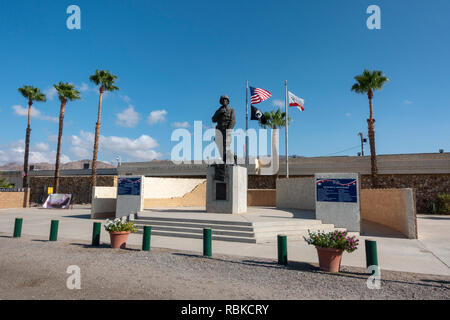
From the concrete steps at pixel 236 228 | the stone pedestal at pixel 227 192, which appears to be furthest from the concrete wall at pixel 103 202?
the stone pedestal at pixel 227 192

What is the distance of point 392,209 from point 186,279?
12365mm

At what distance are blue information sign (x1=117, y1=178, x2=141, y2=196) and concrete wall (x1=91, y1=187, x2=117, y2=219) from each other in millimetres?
2622

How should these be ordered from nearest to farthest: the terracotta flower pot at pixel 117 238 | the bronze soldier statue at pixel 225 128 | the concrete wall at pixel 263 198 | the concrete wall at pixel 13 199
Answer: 1. the terracotta flower pot at pixel 117 238
2. the bronze soldier statue at pixel 225 128
3. the concrete wall at pixel 263 198
4. the concrete wall at pixel 13 199

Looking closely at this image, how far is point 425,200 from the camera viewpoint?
24250mm

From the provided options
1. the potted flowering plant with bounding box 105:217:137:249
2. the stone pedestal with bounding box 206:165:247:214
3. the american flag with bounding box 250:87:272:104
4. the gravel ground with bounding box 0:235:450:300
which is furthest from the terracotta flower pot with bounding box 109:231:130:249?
the american flag with bounding box 250:87:272:104

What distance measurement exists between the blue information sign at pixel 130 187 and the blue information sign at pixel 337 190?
34.1 feet

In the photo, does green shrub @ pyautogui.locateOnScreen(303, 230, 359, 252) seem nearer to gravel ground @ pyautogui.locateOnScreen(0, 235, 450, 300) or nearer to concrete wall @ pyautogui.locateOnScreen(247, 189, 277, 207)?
→ gravel ground @ pyautogui.locateOnScreen(0, 235, 450, 300)

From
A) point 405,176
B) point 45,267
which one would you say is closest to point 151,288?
point 45,267

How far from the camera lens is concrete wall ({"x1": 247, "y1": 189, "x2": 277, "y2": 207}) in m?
22.3

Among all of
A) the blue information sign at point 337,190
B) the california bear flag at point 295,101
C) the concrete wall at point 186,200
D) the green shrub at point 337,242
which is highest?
the california bear flag at point 295,101

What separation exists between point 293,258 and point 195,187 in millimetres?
17013

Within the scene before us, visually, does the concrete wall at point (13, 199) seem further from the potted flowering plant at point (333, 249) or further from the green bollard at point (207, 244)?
the potted flowering plant at point (333, 249)

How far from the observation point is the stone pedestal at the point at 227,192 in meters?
14.1

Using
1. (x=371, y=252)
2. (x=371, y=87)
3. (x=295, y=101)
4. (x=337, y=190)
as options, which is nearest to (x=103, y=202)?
(x=337, y=190)
